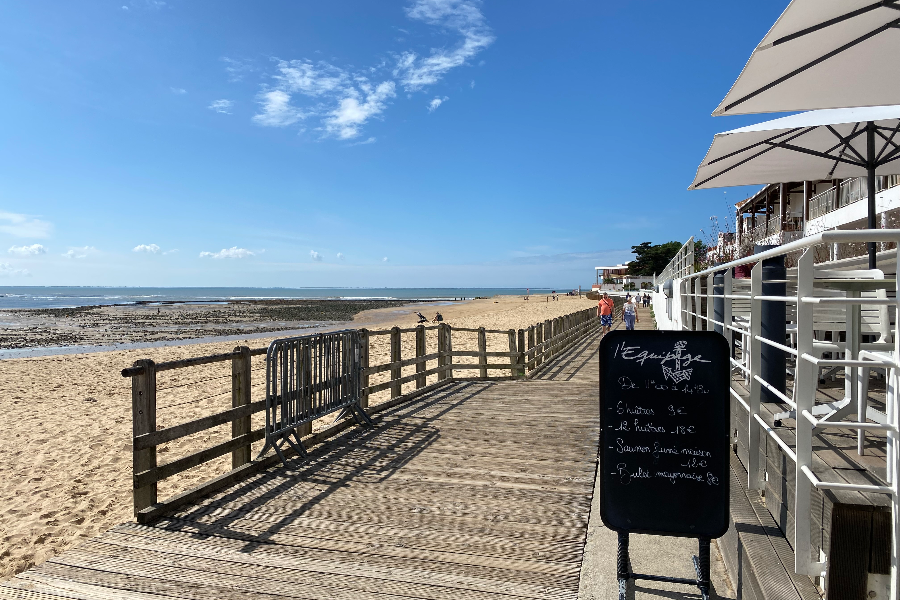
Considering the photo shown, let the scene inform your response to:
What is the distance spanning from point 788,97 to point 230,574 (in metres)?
5.58

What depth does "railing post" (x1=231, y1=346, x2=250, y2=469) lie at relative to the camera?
17.7ft

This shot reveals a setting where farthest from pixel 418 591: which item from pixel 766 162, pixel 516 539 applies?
pixel 766 162

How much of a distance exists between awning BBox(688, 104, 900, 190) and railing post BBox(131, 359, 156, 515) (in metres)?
5.94

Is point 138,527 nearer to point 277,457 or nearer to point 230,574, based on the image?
point 230,574

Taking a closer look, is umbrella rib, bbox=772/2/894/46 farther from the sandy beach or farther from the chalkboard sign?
the sandy beach

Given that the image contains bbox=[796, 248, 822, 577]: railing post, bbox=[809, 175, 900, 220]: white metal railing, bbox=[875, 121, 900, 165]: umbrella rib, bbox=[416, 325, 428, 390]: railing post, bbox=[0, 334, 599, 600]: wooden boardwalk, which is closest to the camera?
bbox=[796, 248, 822, 577]: railing post

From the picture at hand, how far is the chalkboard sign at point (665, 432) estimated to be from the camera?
287 cm

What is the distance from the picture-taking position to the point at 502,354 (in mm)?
A: 12695

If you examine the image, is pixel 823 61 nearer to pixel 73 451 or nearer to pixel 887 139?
pixel 887 139

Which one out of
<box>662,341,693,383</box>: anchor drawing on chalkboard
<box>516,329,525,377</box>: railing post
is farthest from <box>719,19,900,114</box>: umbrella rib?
<box>516,329,525,377</box>: railing post

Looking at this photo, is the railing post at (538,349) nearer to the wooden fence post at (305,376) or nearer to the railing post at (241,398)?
the wooden fence post at (305,376)

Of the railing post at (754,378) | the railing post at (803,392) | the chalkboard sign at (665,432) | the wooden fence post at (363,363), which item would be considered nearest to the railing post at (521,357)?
the wooden fence post at (363,363)

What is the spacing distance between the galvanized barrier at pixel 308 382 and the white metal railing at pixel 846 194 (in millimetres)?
19945

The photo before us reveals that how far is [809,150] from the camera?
20.3 ft
